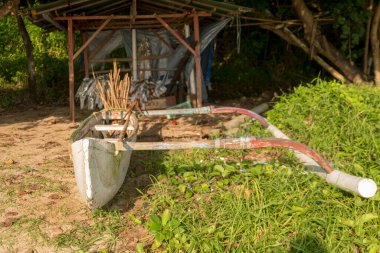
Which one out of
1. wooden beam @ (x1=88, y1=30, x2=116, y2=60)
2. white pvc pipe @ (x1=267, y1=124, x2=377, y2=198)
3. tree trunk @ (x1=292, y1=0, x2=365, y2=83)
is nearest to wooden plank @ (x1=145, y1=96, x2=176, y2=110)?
wooden beam @ (x1=88, y1=30, x2=116, y2=60)

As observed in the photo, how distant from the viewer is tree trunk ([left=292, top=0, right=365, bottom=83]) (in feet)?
35.5

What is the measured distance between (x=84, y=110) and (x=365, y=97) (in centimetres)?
685

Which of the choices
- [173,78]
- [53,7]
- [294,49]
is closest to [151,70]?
[173,78]

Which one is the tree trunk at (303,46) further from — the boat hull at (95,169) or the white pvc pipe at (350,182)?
the boat hull at (95,169)

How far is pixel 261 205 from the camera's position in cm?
397

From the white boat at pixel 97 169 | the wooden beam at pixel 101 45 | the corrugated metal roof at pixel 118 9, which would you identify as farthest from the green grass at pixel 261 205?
the wooden beam at pixel 101 45

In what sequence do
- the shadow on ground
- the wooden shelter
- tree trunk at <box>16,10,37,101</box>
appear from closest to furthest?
the shadow on ground
the wooden shelter
tree trunk at <box>16,10,37,101</box>

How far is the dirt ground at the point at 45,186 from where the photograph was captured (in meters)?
3.84

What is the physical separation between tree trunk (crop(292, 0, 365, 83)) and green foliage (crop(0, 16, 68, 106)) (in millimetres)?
7075

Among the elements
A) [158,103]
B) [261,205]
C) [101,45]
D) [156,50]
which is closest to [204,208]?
[261,205]

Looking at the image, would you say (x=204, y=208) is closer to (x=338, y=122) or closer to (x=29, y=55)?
(x=338, y=122)

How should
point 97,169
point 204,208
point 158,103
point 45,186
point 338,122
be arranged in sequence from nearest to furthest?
point 97,169, point 204,208, point 45,186, point 338,122, point 158,103

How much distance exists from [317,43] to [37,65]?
8.58 meters

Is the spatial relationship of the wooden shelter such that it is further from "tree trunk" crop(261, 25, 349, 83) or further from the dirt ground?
"tree trunk" crop(261, 25, 349, 83)
